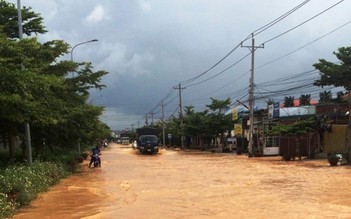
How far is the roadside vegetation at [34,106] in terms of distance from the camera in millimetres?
13680

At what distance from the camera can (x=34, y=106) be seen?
14438 millimetres

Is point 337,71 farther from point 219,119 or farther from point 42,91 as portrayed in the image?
point 219,119

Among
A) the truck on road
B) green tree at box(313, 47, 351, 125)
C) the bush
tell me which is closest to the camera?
the bush

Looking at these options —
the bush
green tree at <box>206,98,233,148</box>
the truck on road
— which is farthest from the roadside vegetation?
green tree at <box>206,98,233,148</box>

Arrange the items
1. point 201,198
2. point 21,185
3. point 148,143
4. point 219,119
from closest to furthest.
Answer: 1. point 21,185
2. point 201,198
3. point 148,143
4. point 219,119

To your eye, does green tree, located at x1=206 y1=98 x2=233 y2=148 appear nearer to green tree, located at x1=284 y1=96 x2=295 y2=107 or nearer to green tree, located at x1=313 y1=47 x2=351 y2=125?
green tree, located at x1=284 y1=96 x2=295 y2=107

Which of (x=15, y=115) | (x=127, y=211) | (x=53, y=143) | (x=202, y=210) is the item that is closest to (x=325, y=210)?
(x=202, y=210)

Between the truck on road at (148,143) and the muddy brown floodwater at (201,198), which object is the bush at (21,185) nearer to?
the muddy brown floodwater at (201,198)

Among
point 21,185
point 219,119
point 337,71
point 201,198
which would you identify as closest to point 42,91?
point 21,185

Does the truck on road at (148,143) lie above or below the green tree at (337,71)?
below

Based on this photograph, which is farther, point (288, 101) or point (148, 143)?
point (288, 101)

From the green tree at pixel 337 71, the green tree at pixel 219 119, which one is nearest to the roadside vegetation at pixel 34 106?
the green tree at pixel 337 71

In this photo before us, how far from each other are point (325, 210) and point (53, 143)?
20.2m

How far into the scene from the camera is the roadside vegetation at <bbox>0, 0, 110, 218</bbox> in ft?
44.9
